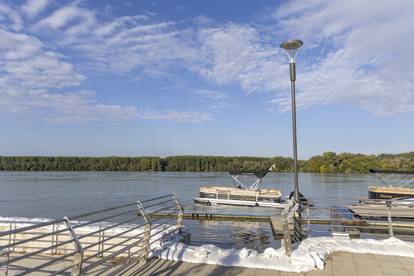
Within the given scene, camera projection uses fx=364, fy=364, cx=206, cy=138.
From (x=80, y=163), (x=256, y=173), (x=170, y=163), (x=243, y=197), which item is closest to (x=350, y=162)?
(x=170, y=163)

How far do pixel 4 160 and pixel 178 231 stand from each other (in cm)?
12879

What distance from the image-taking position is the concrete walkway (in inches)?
222

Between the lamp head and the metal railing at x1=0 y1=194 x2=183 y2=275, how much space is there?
14.3ft

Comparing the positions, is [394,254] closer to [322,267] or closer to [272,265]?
[322,267]

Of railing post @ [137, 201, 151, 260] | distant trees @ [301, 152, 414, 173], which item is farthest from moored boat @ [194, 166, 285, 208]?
distant trees @ [301, 152, 414, 173]

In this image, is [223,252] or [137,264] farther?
[223,252]

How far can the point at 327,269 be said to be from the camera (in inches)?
234

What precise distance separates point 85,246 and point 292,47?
21.4 feet

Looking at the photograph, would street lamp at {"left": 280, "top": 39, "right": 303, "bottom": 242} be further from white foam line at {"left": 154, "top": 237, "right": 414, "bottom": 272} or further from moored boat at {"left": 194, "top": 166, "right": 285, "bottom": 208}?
moored boat at {"left": 194, "top": 166, "right": 285, "bottom": 208}

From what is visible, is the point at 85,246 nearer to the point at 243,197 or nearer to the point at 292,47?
the point at 292,47

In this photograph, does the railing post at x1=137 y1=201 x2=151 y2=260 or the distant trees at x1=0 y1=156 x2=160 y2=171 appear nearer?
the railing post at x1=137 y1=201 x2=151 y2=260

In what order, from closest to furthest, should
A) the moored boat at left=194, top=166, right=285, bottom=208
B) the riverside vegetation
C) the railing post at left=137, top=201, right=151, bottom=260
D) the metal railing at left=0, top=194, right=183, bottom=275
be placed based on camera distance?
the metal railing at left=0, top=194, right=183, bottom=275 → the railing post at left=137, top=201, right=151, bottom=260 → the moored boat at left=194, top=166, right=285, bottom=208 → the riverside vegetation

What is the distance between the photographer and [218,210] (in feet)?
83.8

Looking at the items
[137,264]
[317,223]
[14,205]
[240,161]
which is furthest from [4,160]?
[137,264]
